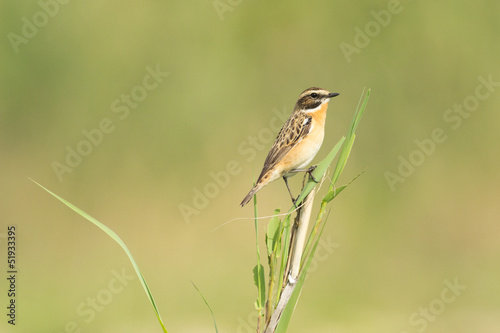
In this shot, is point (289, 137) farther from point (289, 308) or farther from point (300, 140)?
point (289, 308)

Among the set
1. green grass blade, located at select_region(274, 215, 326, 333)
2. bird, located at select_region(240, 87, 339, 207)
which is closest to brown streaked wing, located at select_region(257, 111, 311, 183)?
bird, located at select_region(240, 87, 339, 207)

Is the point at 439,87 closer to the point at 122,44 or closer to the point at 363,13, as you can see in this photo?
the point at 363,13

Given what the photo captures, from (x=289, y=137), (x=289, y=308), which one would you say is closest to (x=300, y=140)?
(x=289, y=137)

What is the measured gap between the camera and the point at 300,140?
9.41 feet

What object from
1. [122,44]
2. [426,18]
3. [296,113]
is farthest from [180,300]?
[426,18]

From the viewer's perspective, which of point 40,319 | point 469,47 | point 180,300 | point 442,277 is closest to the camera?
point 40,319

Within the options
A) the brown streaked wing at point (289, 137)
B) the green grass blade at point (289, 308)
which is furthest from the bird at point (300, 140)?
the green grass blade at point (289, 308)

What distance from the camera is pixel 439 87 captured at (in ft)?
18.9

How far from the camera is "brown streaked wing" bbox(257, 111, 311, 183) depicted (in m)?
2.79

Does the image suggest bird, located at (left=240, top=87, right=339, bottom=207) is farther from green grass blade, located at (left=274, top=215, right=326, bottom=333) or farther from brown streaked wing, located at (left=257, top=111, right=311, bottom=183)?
green grass blade, located at (left=274, top=215, right=326, bottom=333)

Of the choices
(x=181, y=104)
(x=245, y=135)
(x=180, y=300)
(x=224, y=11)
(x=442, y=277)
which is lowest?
(x=442, y=277)

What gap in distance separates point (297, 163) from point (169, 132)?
2694 mm

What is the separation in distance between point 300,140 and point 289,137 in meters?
0.07

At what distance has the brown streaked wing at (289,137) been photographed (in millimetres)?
2791
